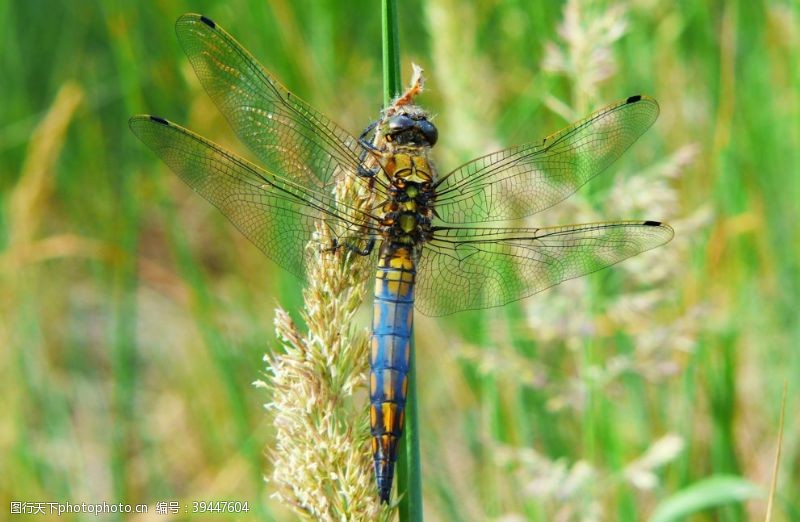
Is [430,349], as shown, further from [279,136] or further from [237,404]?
[279,136]

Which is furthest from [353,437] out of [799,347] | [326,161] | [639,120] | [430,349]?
[430,349]

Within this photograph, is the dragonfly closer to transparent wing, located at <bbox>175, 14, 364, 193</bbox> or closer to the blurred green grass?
transparent wing, located at <bbox>175, 14, 364, 193</bbox>

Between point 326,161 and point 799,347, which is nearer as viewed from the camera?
point 326,161

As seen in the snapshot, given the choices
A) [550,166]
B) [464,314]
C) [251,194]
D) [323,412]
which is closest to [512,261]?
[550,166]

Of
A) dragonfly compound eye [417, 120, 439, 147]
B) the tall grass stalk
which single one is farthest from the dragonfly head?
the tall grass stalk

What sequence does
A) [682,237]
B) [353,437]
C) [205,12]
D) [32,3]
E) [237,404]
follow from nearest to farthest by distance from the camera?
1. [353,437]
2. [682,237]
3. [237,404]
4. [205,12]
5. [32,3]

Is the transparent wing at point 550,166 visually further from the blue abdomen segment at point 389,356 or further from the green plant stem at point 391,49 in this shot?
the green plant stem at point 391,49

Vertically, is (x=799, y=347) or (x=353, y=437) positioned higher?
(x=799, y=347)
